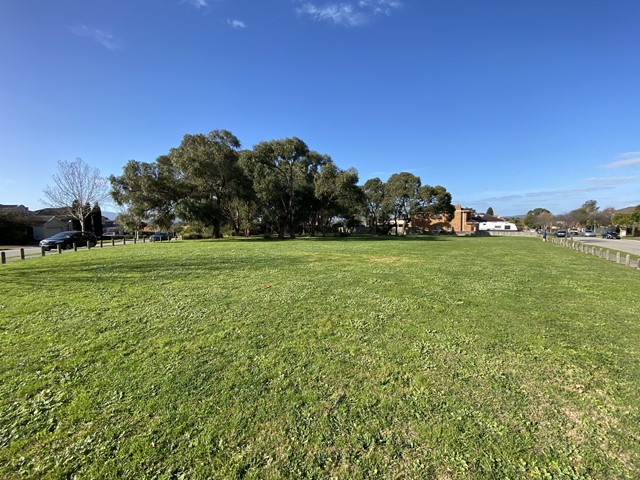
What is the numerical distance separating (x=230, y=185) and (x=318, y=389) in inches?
1154

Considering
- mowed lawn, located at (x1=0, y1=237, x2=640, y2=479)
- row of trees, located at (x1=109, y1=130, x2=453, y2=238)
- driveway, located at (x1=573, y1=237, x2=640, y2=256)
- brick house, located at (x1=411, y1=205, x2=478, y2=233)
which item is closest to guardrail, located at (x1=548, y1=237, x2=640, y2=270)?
driveway, located at (x1=573, y1=237, x2=640, y2=256)

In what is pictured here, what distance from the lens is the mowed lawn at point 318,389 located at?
2.09 m

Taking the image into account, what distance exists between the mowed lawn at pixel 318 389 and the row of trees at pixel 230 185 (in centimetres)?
2412

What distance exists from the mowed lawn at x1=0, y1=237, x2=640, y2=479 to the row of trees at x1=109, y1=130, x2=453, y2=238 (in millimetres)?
24119

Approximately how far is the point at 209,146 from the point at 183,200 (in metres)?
5.71

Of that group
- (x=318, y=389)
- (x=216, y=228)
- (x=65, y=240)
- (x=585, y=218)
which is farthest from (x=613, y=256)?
(x=585, y=218)

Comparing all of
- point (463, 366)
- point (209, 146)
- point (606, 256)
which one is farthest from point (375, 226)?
point (463, 366)

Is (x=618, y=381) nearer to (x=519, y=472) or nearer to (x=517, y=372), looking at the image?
(x=517, y=372)

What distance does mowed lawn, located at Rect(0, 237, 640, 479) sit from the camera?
2.09m

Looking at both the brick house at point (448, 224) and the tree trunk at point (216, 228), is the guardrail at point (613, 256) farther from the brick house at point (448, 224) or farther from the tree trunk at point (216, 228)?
the brick house at point (448, 224)

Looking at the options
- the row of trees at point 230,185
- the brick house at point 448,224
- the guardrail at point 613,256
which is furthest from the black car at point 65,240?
the brick house at point 448,224

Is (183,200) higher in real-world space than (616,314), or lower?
higher

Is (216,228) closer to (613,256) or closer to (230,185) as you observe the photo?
(230,185)

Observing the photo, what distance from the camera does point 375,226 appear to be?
57.0 meters
